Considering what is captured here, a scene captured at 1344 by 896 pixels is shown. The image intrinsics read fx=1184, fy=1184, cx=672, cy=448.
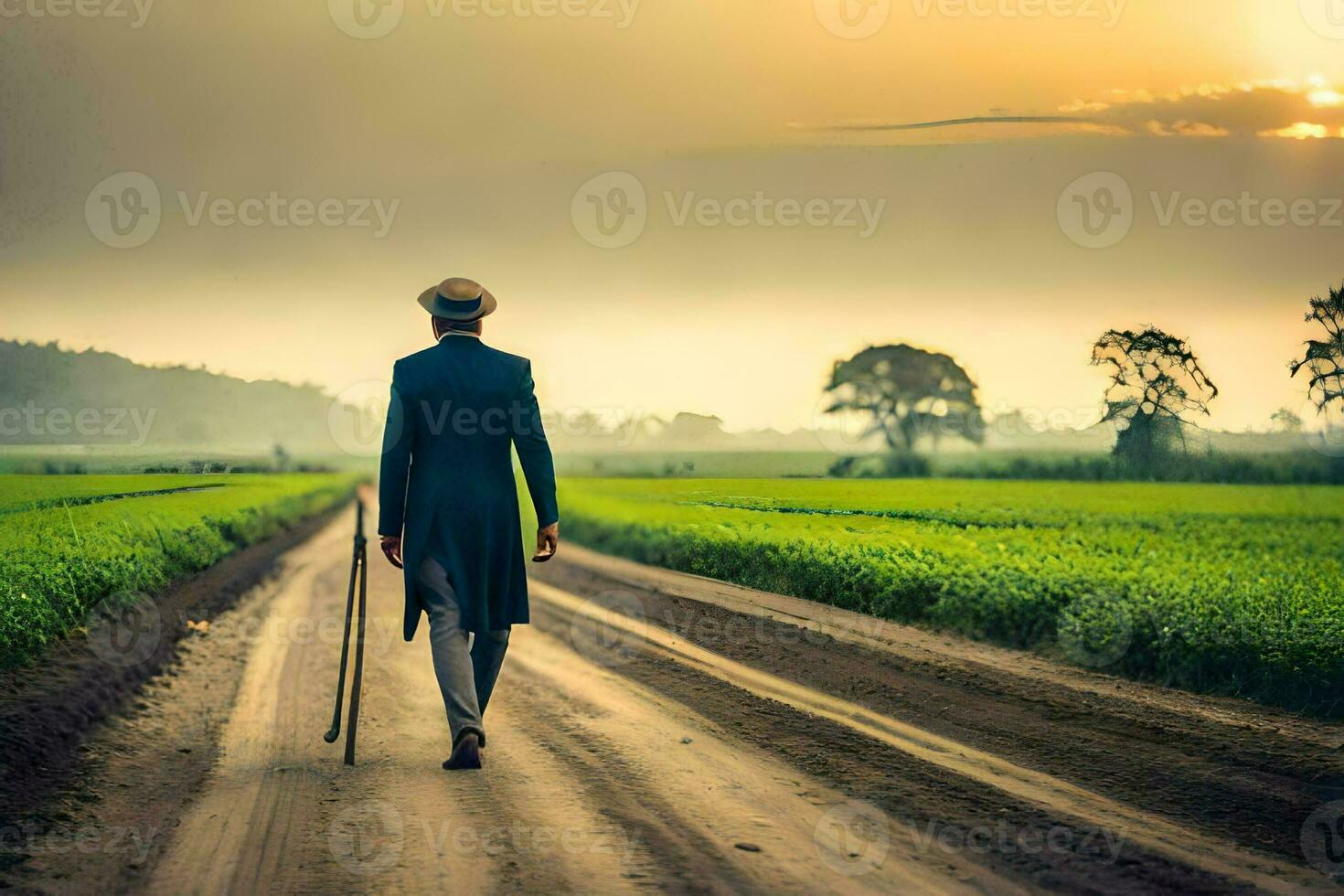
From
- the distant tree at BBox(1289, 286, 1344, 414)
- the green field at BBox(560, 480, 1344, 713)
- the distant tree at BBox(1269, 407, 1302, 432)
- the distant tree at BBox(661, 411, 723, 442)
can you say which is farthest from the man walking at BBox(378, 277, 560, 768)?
the distant tree at BBox(1289, 286, 1344, 414)

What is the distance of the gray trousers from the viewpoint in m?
6.90

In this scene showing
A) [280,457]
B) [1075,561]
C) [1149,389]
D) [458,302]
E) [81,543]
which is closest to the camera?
[458,302]

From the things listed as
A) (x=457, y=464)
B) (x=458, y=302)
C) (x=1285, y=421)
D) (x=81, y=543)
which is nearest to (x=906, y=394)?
(x=1285, y=421)

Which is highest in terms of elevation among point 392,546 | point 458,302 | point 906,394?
point 906,394

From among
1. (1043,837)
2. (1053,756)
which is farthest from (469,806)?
(1053,756)

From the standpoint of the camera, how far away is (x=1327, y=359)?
47.2ft

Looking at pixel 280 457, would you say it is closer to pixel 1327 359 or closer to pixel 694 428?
pixel 694 428

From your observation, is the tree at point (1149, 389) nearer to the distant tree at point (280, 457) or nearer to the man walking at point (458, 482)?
the man walking at point (458, 482)

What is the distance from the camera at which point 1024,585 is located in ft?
40.7

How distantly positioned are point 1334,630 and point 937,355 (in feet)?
22.9

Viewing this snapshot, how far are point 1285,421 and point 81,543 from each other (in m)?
14.0

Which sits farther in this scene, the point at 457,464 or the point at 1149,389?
the point at 1149,389

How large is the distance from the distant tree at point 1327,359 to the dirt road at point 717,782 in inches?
239

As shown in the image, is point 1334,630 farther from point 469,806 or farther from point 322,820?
point 322,820
